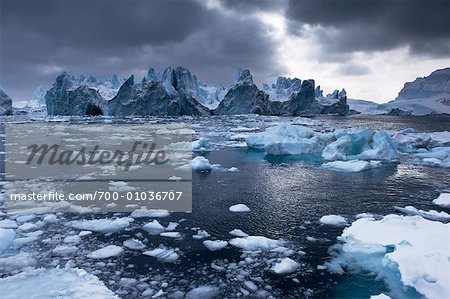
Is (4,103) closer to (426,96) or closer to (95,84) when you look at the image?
(95,84)

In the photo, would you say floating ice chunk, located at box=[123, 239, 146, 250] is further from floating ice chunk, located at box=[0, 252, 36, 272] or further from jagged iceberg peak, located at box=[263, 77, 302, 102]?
jagged iceberg peak, located at box=[263, 77, 302, 102]

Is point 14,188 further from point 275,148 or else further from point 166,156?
point 275,148

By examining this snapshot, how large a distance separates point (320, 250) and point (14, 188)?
8660 mm

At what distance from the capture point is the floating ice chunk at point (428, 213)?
765 centimetres

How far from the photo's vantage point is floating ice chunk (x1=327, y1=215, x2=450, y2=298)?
183 inches

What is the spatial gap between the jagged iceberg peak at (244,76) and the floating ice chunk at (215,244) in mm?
54884

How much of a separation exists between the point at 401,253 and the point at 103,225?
535cm

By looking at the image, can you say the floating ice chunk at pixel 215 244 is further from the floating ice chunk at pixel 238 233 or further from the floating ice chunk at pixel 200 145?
the floating ice chunk at pixel 200 145

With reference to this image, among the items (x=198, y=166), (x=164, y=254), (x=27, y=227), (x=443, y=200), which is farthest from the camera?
(x=198, y=166)

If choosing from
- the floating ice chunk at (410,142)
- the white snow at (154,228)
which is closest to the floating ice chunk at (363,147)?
the floating ice chunk at (410,142)

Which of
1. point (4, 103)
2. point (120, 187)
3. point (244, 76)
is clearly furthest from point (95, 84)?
point (120, 187)

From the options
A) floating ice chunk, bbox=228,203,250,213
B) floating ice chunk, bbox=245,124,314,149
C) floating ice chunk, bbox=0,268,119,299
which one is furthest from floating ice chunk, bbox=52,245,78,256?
floating ice chunk, bbox=245,124,314,149

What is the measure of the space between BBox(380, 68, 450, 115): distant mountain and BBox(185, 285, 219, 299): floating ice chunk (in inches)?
3953

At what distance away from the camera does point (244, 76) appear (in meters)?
70.0
